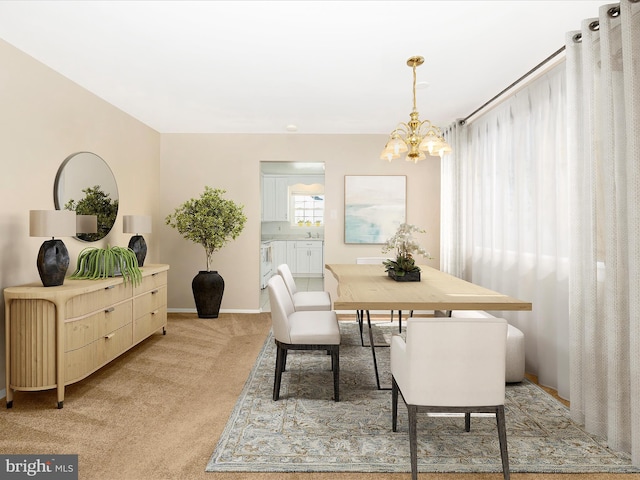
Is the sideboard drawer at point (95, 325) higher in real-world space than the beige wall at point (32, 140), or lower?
lower

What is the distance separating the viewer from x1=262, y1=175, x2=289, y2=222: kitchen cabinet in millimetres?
Answer: 9703

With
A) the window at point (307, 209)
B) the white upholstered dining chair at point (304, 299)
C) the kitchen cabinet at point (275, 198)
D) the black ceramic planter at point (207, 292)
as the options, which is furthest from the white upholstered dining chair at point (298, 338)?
the window at point (307, 209)

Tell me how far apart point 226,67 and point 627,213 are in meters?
3.03

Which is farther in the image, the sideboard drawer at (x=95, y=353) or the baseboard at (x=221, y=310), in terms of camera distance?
the baseboard at (x=221, y=310)

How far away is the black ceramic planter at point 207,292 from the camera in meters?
5.38

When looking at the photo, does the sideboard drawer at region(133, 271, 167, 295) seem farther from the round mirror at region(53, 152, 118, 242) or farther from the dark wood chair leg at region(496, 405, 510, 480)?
the dark wood chair leg at region(496, 405, 510, 480)

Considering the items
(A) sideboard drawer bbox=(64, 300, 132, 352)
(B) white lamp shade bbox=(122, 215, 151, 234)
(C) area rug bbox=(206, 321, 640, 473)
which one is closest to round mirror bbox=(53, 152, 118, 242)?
(B) white lamp shade bbox=(122, 215, 151, 234)

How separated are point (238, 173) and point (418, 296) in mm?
3978

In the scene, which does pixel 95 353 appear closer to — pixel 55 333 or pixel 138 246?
pixel 55 333

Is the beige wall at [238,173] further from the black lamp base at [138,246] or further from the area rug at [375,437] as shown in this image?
the area rug at [375,437]

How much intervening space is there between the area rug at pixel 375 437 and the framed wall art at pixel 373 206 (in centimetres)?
296

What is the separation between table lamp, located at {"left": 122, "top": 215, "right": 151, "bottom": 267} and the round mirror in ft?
0.58

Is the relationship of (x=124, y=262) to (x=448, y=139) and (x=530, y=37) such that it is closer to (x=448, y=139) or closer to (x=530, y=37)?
(x=530, y=37)

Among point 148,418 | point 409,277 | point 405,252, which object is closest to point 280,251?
point 405,252
